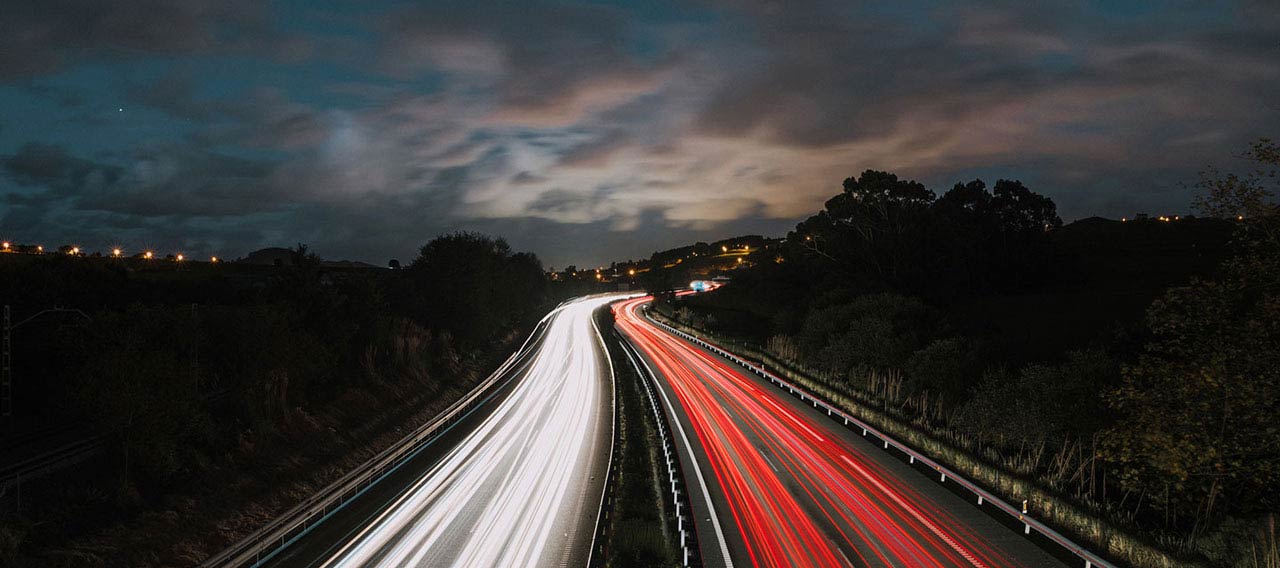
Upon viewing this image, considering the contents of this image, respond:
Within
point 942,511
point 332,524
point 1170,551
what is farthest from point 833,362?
point 332,524

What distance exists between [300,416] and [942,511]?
980 inches

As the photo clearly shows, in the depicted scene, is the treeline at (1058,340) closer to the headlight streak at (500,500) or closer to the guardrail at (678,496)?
the guardrail at (678,496)

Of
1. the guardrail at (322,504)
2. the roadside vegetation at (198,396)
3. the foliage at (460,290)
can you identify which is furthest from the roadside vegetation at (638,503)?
the foliage at (460,290)

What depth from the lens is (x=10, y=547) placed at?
14.5 meters

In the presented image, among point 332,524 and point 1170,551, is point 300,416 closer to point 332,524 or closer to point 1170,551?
point 332,524

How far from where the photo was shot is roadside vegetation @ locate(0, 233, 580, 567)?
1770 cm

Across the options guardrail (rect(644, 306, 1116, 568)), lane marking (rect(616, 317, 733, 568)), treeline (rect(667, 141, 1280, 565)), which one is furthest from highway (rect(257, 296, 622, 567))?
treeline (rect(667, 141, 1280, 565))

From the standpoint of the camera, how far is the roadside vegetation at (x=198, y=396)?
17.7 metres

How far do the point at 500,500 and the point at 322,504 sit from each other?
5.05 meters

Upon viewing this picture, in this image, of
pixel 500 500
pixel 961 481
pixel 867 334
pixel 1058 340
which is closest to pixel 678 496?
pixel 500 500

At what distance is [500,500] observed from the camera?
20406 mm

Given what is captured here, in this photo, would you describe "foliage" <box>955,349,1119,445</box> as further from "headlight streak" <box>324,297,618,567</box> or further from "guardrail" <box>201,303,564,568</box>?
"guardrail" <box>201,303,564,568</box>

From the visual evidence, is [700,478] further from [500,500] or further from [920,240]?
[920,240]

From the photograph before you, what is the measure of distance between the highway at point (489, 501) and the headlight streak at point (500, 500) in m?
0.03
